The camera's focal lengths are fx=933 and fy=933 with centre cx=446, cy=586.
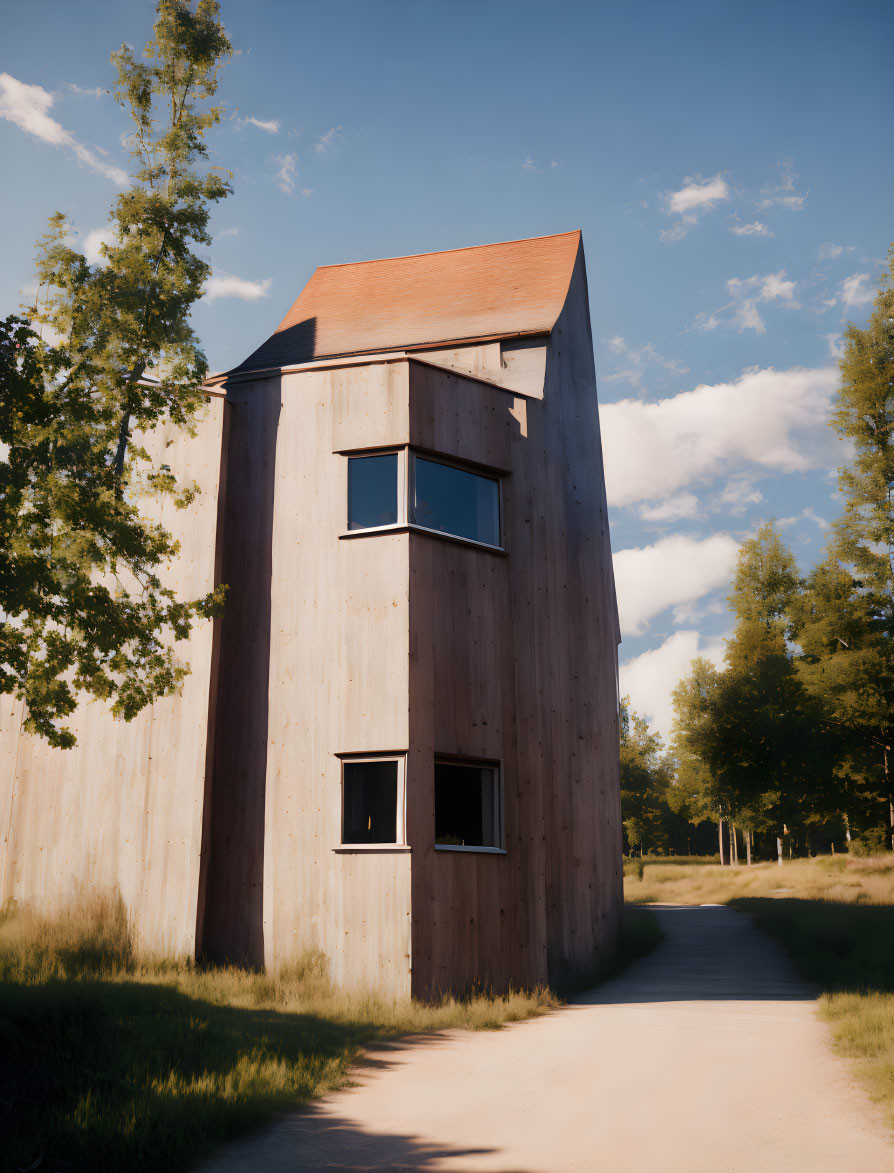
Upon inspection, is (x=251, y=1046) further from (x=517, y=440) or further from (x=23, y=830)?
(x=517, y=440)

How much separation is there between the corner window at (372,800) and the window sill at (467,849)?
0.60m

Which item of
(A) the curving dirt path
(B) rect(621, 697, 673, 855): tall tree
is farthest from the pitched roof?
(B) rect(621, 697, 673, 855): tall tree

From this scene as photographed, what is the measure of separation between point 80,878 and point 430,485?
7.75 meters

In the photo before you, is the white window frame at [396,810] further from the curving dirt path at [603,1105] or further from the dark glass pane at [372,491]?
the dark glass pane at [372,491]

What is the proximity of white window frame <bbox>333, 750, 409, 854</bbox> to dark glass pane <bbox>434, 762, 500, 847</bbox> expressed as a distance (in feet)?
1.72

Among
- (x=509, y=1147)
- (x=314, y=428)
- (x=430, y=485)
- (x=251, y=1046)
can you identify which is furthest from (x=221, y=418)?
(x=509, y=1147)

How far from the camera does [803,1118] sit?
6152mm

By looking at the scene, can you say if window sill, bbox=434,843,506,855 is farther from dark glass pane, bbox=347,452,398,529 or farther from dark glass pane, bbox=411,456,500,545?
dark glass pane, bbox=347,452,398,529

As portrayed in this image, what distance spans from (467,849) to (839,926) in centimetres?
810

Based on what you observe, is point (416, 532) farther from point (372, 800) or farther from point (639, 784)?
point (639, 784)

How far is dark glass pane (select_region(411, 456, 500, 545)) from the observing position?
13406 millimetres

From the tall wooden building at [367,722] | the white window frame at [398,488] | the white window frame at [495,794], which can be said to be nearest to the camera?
the tall wooden building at [367,722]

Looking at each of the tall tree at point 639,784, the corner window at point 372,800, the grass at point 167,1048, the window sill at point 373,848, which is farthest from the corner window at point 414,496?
the tall tree at point 639,784

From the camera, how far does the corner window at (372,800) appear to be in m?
12.1
